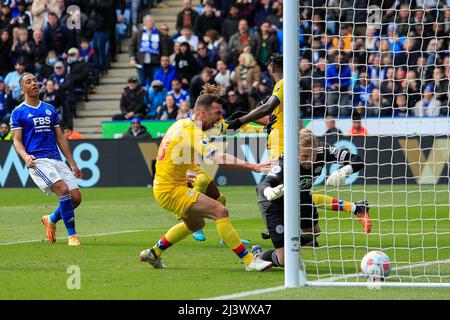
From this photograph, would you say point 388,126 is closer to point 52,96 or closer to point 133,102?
point 133,102

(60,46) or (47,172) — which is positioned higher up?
(60,46)

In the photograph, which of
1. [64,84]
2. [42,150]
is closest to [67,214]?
[42,150]

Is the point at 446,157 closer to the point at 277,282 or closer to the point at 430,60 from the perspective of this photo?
the point at 430,60

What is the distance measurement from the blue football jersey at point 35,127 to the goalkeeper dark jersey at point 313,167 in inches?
140

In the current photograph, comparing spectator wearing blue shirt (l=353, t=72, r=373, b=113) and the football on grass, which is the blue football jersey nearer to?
the football on grass

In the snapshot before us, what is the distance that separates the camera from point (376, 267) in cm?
910

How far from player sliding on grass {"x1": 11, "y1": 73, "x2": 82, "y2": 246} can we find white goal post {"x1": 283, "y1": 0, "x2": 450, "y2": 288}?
3.34 m

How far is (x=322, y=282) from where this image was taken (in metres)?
8.81

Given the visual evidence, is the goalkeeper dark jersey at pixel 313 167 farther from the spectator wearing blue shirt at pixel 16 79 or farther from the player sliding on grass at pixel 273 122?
the spectator wearing blue shirt at pixel 16 79

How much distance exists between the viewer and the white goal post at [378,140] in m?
8.82

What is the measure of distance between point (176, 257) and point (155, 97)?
15.4 metres

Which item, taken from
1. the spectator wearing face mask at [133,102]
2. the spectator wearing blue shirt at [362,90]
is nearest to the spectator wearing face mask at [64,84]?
the spectator wearing face mask at [133,102]


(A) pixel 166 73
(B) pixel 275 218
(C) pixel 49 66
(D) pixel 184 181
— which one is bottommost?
(A) pixel 166 73

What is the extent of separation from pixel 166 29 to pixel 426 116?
29.1 feet
